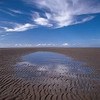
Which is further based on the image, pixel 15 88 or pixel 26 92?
pixel 15 88

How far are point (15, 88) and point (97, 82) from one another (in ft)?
21.0

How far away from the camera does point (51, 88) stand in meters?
10.4

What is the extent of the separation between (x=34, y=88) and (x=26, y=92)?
100 cm

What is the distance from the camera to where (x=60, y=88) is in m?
10.4

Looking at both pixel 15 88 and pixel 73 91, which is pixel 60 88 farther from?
pixel 15 88

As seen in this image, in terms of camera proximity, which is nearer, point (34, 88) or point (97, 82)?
point (34, 88)

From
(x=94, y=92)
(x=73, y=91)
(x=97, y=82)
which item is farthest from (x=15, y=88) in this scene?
(x=97, y=82)

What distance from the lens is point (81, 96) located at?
29.9ft

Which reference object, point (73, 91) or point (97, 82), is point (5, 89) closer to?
point (73, 91)

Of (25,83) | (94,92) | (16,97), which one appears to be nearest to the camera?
(16,97)

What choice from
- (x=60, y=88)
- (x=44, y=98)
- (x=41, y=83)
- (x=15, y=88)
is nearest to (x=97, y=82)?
(x=60, y=88)

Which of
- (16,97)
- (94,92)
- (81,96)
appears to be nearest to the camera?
(16,97)

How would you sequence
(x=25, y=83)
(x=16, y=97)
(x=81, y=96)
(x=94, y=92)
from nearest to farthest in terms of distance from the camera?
(x=16, y=97)
(x=81, y=96)
(x=94, y=92)
(x=25, y=83)

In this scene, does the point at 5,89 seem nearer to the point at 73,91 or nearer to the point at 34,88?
the point at 34,88
